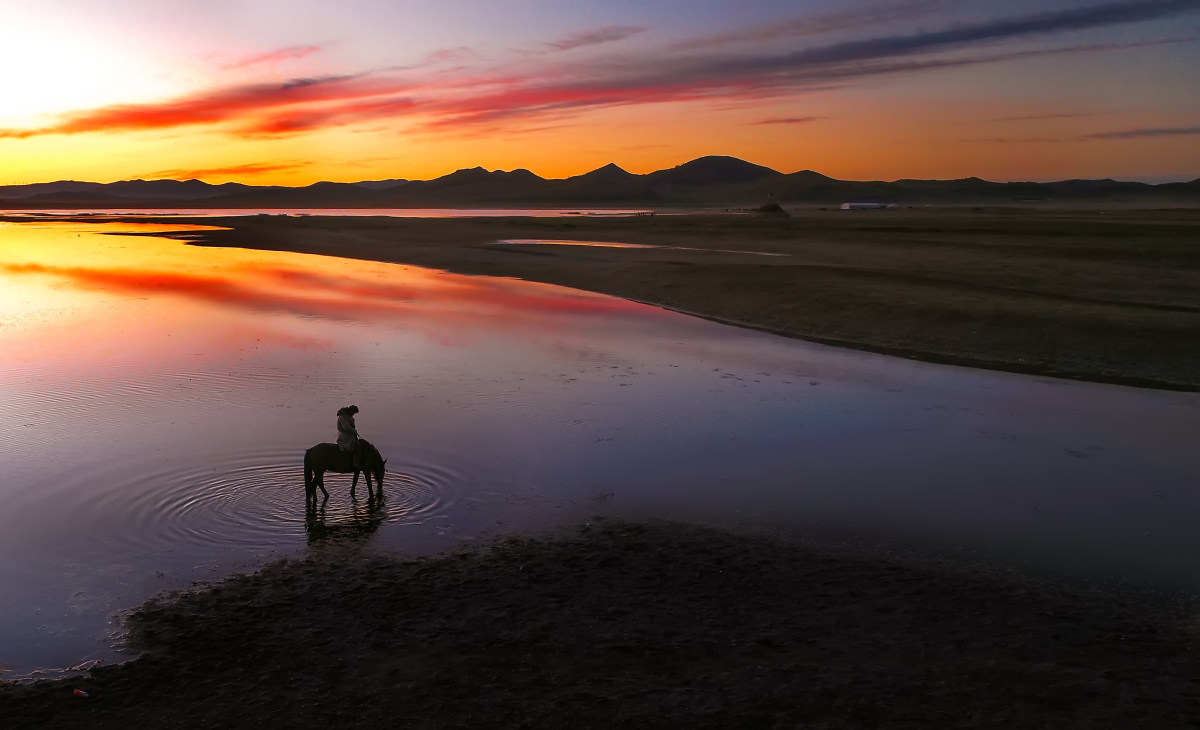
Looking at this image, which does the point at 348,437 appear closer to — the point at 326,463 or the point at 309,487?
the point at 326,463

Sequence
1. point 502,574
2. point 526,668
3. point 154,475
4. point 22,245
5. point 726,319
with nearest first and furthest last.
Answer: point 526,668 → point 502,574 → point 154,475 → point 726,319 → point 22,245

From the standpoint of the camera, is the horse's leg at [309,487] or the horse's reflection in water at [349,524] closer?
the horse's reflection in water at [349,524]

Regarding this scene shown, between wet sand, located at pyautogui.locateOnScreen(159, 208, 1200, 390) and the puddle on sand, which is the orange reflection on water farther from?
the puddle on sand

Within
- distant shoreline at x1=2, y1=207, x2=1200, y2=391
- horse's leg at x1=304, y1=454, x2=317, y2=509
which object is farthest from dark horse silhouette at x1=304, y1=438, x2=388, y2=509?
distant shoreline at x1=2, y1=207, x2=1200, y2=391

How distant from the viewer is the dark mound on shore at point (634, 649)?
22.1 feet

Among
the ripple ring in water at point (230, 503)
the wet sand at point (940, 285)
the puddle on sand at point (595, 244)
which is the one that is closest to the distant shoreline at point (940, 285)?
the wet sand at point (940, 285)

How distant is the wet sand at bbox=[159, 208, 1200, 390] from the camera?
877 inches

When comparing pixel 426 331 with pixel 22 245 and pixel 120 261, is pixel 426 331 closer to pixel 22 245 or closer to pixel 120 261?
pixel 120 261

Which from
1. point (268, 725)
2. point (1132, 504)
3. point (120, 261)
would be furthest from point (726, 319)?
point (120, 261)

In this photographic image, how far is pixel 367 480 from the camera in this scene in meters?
11.7

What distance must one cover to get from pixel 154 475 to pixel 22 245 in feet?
231

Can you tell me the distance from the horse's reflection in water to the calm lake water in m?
0.05

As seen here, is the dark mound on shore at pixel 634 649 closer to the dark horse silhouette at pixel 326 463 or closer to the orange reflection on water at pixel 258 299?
the dark horse silhouette at pixel 326 463

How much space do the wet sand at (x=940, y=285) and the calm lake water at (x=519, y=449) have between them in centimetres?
252
